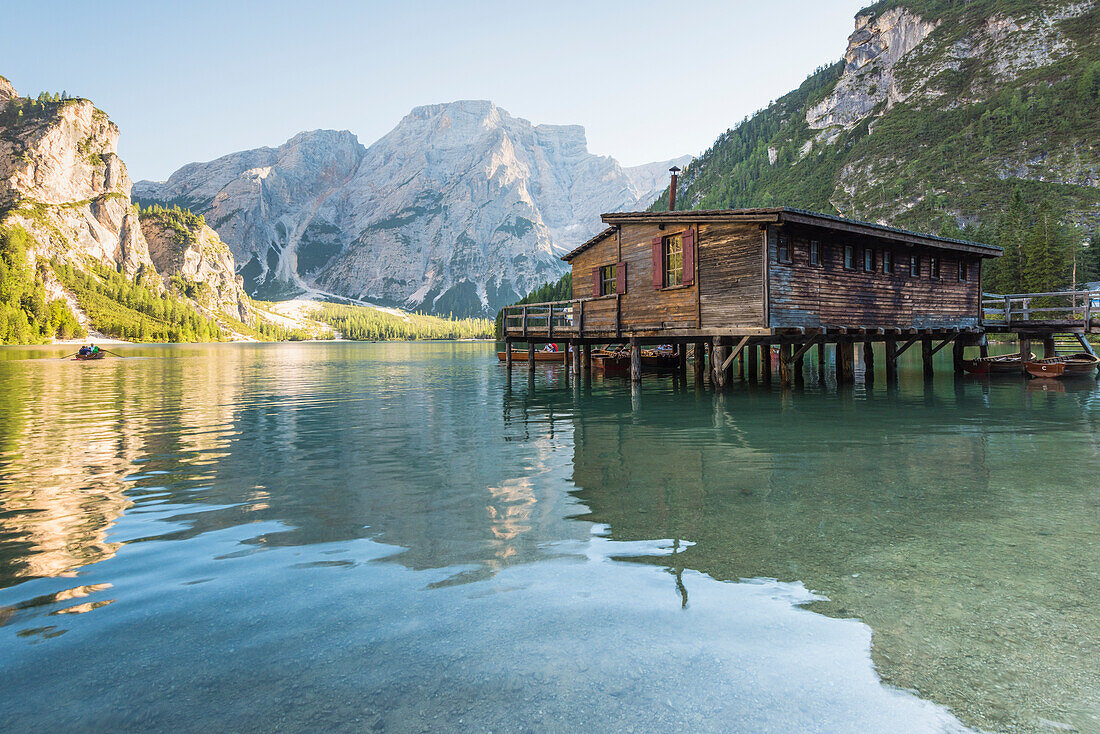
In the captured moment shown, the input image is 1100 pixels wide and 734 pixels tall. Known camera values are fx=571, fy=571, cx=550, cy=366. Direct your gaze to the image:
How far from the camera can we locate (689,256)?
24.8 metres

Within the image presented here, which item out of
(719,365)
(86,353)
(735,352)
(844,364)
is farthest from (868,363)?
(86,353)

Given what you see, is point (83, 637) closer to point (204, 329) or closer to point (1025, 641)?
point (1025, 641)

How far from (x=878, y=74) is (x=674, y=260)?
Answer: 708ft

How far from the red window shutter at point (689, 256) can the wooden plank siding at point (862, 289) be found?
3177 millimetres

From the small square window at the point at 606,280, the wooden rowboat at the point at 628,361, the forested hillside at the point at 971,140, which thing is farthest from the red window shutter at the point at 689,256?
the forested hillside at the point at 971,140

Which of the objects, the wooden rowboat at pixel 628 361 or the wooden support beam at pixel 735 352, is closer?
the wooden support beam at pixel 735 352

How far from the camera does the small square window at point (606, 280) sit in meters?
30.1

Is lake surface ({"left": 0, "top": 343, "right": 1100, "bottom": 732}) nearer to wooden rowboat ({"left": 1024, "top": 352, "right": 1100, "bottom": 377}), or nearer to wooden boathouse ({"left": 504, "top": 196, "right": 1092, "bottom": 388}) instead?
wooden boathouse ({"left": 504, "top": 196, "right": 1092, "bottom": 388})

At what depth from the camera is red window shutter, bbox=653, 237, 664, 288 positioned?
2611 cm

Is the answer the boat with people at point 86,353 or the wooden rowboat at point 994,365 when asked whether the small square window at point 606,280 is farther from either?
the boat with people at point 86,353

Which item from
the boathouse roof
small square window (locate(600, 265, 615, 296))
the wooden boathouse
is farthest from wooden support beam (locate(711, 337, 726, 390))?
small square window (locate(600, 265, 615, 296))

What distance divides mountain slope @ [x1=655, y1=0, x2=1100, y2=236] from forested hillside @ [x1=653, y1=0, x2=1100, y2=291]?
1.18ft

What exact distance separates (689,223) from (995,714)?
75.8 ft

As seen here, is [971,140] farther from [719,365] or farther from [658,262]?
[719,365]
